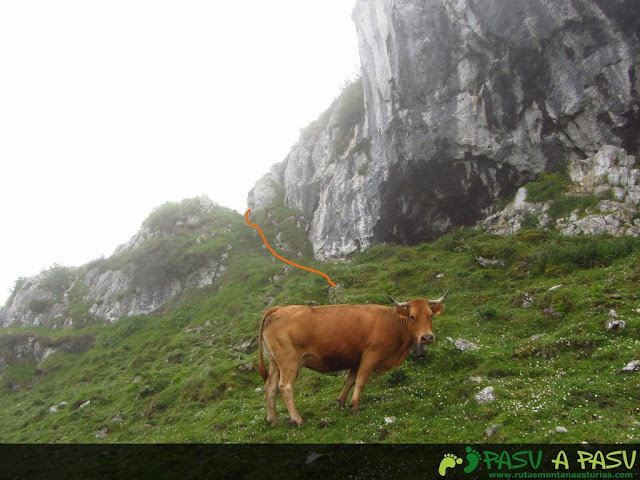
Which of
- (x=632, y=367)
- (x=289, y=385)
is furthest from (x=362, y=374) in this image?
(x=632, y=367)

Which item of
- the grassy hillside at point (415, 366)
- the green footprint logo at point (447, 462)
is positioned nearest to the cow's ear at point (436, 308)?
the grassy hillside at point (415, 366)

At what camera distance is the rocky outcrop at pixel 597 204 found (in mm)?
21062

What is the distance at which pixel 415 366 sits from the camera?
12461 mm

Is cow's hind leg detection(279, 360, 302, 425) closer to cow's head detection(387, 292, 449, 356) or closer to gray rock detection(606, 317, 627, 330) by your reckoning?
cow's head detection(387, 292, 449, 356)

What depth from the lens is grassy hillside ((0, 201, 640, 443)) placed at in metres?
8.49

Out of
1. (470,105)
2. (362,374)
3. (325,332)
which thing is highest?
(470,105)

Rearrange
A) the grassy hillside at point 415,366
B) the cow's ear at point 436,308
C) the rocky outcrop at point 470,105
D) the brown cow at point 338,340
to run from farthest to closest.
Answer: the rocky outcrop at point 470,105 → the cow's ear at point 436,308 → the brown cow at point 338,340 → the grassy hillside at point 415,366

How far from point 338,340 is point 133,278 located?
120 feet

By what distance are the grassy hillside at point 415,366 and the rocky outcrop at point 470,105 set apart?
4153 mm

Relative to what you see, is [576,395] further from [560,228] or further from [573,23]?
[573,23]

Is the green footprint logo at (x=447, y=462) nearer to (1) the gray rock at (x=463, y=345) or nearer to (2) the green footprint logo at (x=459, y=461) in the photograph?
(2) the green footprint logo at (x=459, y=461)

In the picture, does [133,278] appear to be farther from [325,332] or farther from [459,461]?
[459,461]

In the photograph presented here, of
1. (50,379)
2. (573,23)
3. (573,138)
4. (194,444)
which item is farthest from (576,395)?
(50,379)

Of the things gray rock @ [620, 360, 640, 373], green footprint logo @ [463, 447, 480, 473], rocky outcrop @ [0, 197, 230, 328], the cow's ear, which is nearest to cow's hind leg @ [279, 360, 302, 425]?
the cow's ear
